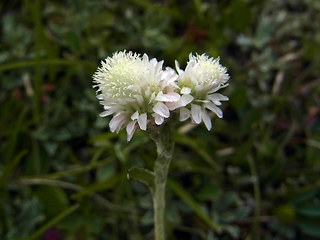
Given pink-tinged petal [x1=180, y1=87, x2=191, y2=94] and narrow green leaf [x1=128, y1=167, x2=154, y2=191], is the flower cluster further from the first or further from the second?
narrow green leaf [x1=128, y1=167, x2=154, y2=191]

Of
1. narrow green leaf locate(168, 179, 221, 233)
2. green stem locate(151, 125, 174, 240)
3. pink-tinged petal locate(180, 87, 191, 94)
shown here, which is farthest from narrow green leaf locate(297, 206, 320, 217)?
pink-tinged petal locate(180, 87, 191, 94)

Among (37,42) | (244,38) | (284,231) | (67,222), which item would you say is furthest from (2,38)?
(284,231)

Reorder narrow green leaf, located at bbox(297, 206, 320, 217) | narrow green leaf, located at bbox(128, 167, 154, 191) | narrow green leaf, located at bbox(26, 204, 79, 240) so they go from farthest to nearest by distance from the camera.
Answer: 1. narrow green leaf, located at bbox(297, 206, 320, 217)
2. narrow green leaf, located at bbox(26, 204, 79, 240)
3. narrow green leaf, located at bbox(128, 167, 154, 191)

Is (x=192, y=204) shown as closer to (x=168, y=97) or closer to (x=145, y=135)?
(x=145, y=135)

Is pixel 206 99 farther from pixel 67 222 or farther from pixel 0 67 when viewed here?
pixel 0 67

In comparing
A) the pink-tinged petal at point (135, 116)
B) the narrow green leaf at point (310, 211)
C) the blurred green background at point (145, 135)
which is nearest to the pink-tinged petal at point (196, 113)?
the pink-tinged petal at point (135, 116)

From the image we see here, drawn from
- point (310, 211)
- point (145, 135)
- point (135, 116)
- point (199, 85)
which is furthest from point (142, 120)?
point (310, 211)
